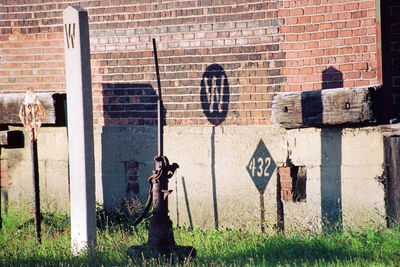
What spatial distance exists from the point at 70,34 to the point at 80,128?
0.95 metres

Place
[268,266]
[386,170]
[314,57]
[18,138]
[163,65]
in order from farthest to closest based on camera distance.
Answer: [18,138], [163,65], [314,57], [386,170], [268,266]

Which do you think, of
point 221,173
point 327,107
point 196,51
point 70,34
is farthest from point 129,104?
point 327,107

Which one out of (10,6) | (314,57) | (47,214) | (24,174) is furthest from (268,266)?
(10,6)

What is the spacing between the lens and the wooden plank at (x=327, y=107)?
606cm

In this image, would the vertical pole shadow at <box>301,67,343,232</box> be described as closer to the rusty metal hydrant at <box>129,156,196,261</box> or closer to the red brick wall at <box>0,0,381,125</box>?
the red brick wall at <box>0,0,381,125</box>

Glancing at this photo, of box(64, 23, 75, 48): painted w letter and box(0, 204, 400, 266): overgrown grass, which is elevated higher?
box(64, 23, 75, 48): painted w letter

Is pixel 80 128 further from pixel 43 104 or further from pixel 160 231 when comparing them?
pixel 43 104

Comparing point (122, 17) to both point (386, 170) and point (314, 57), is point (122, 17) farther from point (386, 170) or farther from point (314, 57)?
point (386, 170)

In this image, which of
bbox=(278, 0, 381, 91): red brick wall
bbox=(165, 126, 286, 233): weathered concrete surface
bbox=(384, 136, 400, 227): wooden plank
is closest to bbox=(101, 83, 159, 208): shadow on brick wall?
bbox=(165, 126, 286, 233): weathered concrete surface

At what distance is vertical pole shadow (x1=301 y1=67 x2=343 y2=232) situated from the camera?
6328 millimetres

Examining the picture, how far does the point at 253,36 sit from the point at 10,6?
135 inches

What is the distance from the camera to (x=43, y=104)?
7504 mm

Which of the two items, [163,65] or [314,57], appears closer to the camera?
[314,57]

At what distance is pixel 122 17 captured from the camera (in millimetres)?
7309
